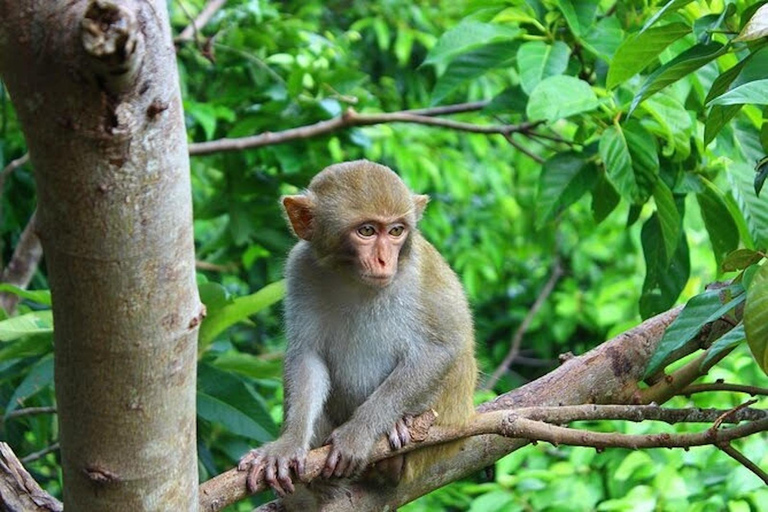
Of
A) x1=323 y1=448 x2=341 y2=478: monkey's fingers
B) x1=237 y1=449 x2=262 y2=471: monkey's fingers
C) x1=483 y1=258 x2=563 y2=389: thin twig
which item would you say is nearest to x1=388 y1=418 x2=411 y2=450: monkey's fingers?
x1=323 y1=448 x2=341 y2=478: monkey's fingers

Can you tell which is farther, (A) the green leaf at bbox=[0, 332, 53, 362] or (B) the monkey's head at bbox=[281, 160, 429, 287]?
(A) the green leaf at bbox=[0, 332, 53, 362]

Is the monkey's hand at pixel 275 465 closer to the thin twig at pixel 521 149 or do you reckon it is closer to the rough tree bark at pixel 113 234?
the rough tree bark at pixel 113 234

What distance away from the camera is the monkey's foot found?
11.9 feet

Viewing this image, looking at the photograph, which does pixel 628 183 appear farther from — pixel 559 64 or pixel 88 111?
pixel 88 111

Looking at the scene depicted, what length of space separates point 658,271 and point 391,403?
1.18 meters

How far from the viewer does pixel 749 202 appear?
3762 millimetres

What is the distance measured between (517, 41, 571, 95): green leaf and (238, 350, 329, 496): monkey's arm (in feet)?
4.46

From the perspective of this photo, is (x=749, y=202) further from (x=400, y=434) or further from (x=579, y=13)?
(x=400, y=434)

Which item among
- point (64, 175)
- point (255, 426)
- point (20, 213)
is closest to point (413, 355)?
point (255, 426)

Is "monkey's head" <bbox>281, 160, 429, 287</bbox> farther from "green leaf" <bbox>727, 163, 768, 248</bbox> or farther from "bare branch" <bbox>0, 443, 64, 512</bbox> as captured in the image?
"bare branch" <bbox>0, 443, 64, 512</bbox>

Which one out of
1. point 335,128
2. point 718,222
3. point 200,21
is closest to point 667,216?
point 718,222

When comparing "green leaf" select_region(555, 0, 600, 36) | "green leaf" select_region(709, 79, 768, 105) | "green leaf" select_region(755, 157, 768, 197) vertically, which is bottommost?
"green leaf" select_region(755, 157, 768, 197)

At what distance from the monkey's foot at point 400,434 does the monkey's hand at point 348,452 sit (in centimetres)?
7

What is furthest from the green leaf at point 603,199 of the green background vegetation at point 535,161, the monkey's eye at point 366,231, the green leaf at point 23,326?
the green leaf at point 23,326
